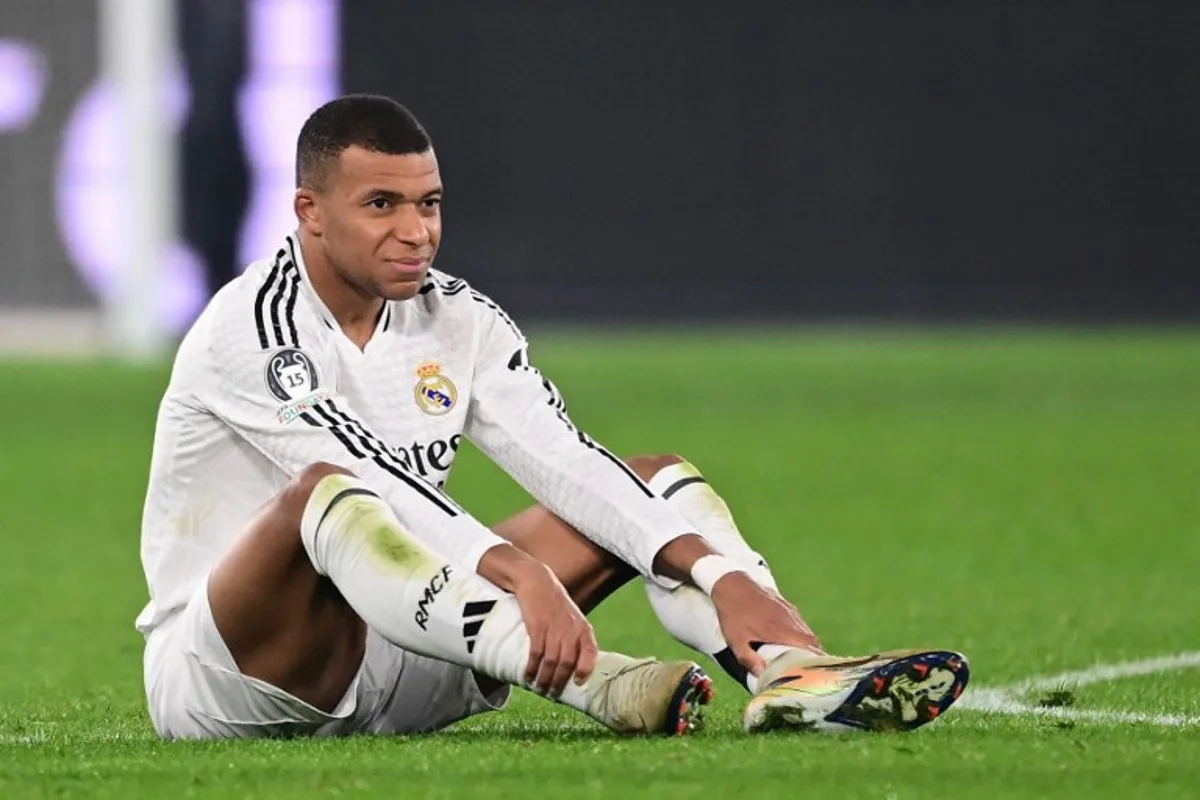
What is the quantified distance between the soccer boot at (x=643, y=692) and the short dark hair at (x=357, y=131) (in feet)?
2.97

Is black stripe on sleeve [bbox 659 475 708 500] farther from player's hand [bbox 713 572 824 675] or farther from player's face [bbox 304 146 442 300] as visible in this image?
player's face [bbox 304 146 442 300]

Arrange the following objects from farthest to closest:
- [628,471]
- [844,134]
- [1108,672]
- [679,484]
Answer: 1. [844,134]
2. [1108,672]
3. [679,484]
4. [628,471]

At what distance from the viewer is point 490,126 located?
58.6 feet

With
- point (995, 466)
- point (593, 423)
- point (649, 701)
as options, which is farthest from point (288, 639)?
point (593, 423)

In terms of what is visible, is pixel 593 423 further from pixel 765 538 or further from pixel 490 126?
pixel 490 126

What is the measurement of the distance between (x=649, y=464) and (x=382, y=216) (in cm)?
67

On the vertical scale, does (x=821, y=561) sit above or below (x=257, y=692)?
below

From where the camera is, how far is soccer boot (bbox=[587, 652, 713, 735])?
12.6 ft

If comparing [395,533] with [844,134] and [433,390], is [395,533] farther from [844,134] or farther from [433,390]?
[844,134]

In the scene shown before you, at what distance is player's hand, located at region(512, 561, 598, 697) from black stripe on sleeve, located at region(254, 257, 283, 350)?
1.99 ft

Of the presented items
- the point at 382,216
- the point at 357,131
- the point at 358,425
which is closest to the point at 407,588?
the point at 358,425

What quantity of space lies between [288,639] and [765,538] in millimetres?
4144

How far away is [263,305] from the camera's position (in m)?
4.08

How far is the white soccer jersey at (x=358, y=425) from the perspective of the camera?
3955 millimetres
